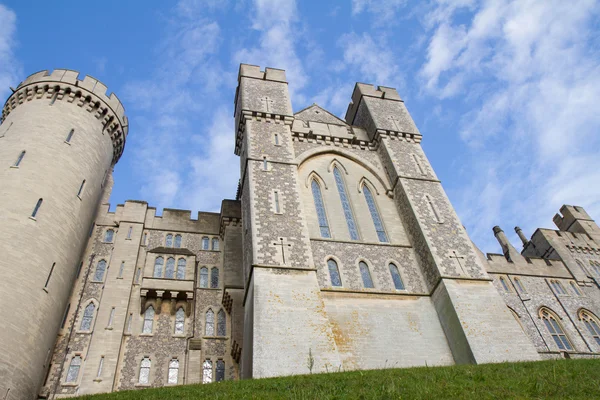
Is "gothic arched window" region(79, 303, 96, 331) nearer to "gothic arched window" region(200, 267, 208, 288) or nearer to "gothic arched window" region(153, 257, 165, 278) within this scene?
"gothic arched window" region(153, 257, 165, 278)

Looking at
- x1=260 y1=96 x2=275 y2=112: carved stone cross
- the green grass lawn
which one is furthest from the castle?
the green grass lawn

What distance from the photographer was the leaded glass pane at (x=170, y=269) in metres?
19.7

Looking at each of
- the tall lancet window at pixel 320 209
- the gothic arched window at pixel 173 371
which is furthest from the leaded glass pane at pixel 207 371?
the tall lancet window at pixel 320 209

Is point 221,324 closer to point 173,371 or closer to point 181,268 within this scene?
point 173,371

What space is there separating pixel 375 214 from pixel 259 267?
21.4 ft

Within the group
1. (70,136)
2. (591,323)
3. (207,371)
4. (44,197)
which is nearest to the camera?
(207,371)

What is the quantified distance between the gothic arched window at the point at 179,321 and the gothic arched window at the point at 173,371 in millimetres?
1213

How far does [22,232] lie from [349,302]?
1117 cm

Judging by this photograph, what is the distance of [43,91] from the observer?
71.1 ft

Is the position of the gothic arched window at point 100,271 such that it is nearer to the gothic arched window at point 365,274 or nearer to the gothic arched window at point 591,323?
the gothic arched window at point 365,274

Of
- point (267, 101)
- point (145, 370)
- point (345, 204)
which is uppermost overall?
point (267, 101)

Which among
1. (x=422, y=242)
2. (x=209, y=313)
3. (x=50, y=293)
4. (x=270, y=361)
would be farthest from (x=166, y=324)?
(x=422, y=242)

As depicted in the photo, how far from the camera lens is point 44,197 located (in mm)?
17703

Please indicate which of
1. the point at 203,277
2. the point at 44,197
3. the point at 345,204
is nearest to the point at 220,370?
the point at 203,277
